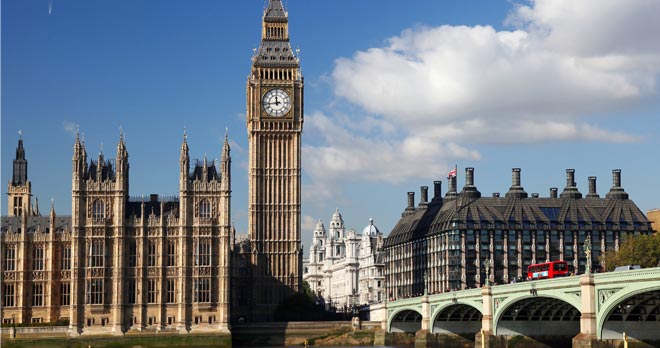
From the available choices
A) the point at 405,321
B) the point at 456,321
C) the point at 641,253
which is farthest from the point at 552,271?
the point at 405,321

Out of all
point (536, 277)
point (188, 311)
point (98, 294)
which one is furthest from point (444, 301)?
point (98, 294)

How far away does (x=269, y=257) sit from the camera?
155625 mm

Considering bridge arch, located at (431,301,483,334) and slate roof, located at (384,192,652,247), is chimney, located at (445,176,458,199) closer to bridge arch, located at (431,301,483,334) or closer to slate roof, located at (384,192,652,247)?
slate roof, located at (384,192,652,247)

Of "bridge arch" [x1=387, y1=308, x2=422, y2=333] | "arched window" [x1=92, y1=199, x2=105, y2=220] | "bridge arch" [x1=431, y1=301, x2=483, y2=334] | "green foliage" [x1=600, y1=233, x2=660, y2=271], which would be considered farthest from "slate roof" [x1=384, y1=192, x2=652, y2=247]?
"arched window" [x1=92, y1=199, x2=105, y2=220]

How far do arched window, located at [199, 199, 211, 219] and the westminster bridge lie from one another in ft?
83.5

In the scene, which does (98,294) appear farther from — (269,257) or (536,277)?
(536,277)

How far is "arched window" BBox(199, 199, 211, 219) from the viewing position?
137125 millimetres

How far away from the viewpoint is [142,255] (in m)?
135

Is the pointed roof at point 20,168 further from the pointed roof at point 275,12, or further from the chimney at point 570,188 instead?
the chimney at point 570,188

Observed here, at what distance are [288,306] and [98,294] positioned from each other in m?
27.1

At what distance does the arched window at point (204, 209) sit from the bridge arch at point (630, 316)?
58.8m

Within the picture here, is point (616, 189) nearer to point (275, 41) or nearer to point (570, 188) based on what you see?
point (570, 188)

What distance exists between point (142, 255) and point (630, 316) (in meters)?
63.0

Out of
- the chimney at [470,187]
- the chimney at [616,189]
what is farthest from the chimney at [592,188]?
the chimney at [470,187]
